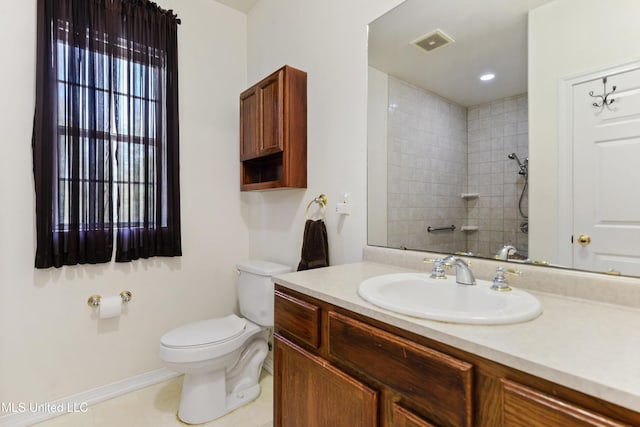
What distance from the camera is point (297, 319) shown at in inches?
→ 45.2

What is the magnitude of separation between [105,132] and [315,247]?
1400mm

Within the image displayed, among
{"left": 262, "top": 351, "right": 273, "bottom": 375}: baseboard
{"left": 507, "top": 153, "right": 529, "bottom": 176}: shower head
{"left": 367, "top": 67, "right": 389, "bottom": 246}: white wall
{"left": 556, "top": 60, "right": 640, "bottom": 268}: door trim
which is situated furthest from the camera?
{"left": 262, "top": 351, "right": 273, "bottom": 375}: baseboard

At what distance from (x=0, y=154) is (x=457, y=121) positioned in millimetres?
2215

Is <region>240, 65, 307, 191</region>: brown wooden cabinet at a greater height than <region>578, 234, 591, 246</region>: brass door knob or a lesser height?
greater

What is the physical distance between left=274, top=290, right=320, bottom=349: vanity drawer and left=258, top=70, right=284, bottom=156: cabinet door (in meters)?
0.95

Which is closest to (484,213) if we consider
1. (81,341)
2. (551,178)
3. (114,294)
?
(551,178)

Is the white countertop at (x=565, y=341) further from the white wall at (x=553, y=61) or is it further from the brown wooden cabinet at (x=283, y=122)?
the brown wooden cabinet at (x=283, y=122)

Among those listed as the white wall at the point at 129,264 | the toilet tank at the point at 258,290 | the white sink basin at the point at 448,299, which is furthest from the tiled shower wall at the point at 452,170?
the white wall at the point at 129,264

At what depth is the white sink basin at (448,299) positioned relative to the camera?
0.75 m

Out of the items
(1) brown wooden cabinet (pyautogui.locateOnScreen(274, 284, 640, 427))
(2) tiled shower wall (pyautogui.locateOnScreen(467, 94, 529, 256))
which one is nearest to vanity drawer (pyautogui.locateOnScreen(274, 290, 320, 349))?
(1) brown wooden cabinet (pyautogui.locateOnScreen(274, 284, 640, 427))

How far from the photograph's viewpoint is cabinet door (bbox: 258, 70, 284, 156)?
182 centimetres

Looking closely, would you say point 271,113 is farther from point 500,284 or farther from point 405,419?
point 405,419

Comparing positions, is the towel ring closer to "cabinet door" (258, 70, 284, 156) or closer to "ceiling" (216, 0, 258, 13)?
"cabinet door" (258, 70, 284, 156)

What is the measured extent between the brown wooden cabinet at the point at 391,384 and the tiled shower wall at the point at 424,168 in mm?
590
